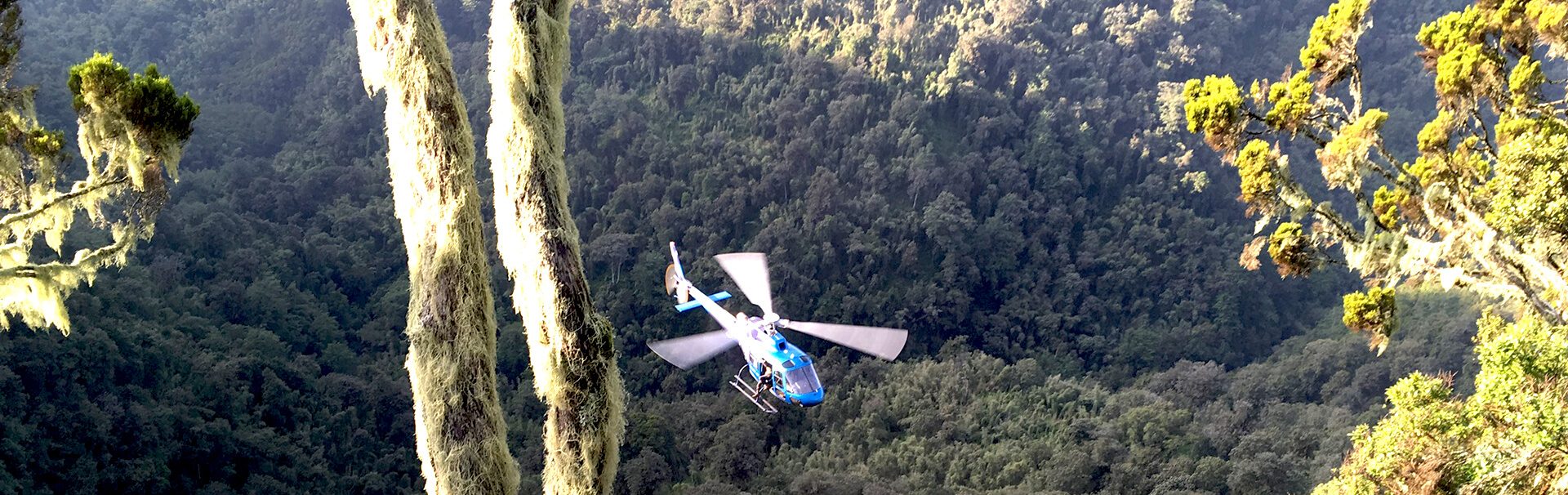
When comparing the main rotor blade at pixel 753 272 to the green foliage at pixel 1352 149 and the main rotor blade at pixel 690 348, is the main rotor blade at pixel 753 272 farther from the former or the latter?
the green foliage at pixel 1352 149

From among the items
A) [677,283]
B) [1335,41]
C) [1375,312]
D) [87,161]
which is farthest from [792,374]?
[87,161]

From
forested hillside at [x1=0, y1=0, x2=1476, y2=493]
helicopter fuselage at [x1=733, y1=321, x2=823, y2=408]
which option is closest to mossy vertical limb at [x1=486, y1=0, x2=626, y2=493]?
helicopter fuselage at [x1=733, y1=321, x2=823, y2=408]

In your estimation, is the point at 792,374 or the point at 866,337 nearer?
the point at 866,337

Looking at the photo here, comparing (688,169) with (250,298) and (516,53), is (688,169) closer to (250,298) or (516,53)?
(250,298)

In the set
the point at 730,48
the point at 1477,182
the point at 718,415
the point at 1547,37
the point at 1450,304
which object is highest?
the point at 730,48

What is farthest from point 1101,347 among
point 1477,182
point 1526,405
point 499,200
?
point 499,200

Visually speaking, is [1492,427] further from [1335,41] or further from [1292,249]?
[1335,41]

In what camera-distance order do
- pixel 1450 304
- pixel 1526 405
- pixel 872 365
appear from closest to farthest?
pixel 1526 405 → pixel 872 365 → pixel 1450 304

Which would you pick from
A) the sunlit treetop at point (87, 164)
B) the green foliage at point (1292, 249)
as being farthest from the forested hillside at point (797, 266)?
the green foliage at point (1292, 249)
